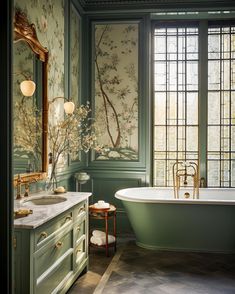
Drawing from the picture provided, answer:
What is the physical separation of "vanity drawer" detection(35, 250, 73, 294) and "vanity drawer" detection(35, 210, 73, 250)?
22 cm

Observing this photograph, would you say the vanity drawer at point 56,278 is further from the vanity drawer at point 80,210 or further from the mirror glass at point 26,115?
the mirror glass at point 26,115

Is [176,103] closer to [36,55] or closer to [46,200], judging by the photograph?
[36,55]

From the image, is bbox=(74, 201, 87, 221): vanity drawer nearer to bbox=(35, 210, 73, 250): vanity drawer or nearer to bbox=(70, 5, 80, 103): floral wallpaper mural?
bbox=(35, 210, 73, 250): vanity drawer

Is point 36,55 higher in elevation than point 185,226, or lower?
higher

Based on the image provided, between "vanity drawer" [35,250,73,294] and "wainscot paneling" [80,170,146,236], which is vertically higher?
"wainscot paneling" [80,170,146,236]

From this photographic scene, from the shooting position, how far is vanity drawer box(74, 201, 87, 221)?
2.60m

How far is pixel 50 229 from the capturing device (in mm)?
2059

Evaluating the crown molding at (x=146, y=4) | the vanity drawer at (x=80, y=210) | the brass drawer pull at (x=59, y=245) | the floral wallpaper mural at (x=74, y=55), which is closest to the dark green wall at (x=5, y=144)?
the brass drawer pull at (x=59, y=245)

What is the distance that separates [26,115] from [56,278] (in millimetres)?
1201

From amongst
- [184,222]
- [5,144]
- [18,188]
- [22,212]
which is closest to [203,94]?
[184,222]

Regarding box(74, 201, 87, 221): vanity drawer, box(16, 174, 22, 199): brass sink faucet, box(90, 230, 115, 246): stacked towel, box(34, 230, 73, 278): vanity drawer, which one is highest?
box(16, 174, 22, 199): brass sink faucet

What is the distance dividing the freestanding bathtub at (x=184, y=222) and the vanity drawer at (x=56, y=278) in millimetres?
1158

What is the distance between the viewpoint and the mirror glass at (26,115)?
8.11ft

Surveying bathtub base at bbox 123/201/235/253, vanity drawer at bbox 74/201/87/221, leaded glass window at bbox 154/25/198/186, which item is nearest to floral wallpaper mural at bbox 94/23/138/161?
leaded glass window at bbox 154/25/198/186
